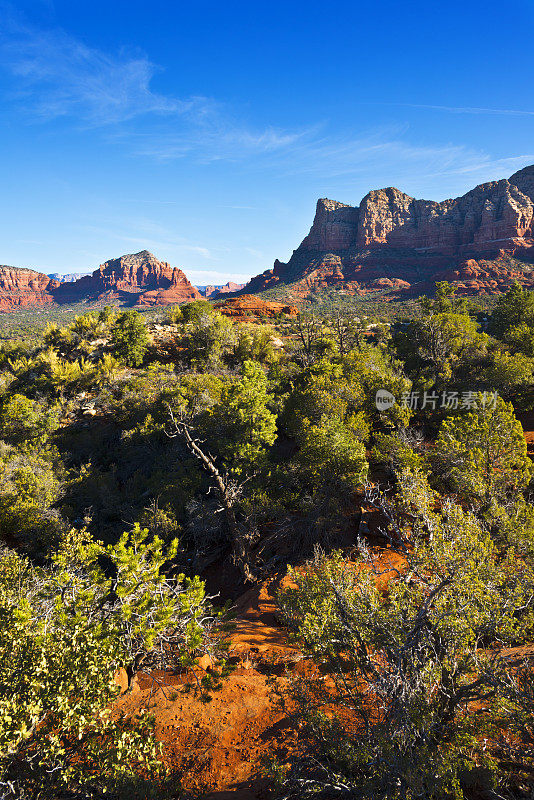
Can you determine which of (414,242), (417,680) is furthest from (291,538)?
(414,242)

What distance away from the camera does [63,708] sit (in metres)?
4.73

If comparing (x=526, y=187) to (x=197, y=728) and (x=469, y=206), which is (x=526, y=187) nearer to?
(x=469, y=206)

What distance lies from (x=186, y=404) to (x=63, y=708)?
54.1ft

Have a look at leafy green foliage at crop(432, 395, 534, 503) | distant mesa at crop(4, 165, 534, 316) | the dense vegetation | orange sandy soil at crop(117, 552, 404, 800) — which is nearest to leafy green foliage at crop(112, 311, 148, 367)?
the dense vegetation

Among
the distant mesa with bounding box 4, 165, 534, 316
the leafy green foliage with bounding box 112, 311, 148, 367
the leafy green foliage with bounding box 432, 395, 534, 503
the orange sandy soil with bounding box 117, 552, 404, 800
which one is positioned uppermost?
the distant mesa with bounding box 4, 165, 534, 316

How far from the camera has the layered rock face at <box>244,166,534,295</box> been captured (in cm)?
12131

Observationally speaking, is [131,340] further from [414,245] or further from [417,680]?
[414,245]

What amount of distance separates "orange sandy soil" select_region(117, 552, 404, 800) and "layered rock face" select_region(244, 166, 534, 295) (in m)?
112
